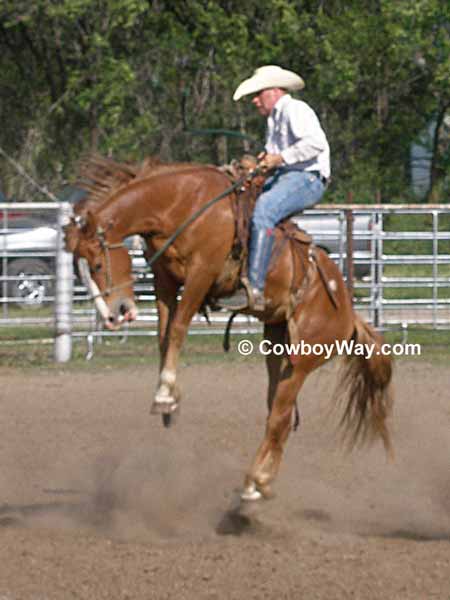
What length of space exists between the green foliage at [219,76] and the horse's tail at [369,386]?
16.6 meters

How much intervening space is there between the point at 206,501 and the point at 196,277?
1.49m

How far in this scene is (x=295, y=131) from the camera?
711cm

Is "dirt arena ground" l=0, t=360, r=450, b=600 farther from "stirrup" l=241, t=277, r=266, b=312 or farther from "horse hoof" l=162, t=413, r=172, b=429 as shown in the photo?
"stirrup" l=241, t=277, r=266, b=312

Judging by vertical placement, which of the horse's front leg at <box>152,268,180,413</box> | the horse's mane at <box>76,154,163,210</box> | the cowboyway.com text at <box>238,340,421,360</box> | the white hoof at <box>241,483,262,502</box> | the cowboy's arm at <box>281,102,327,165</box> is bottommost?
the white hoof at <box>241,483,262,502</box>

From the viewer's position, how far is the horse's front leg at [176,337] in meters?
6.64

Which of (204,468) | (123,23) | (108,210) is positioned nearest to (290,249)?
(108,210)

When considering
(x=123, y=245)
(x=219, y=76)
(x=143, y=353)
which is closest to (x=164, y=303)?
(x=123, y=245)

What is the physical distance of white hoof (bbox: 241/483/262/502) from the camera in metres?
6.98

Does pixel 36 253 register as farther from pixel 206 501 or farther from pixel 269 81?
pixel 269 81

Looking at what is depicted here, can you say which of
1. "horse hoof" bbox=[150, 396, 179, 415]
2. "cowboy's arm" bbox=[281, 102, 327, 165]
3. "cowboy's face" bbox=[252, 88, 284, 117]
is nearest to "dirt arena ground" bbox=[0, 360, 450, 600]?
"horse hoof" bbox=[150, 396, 179, 415]

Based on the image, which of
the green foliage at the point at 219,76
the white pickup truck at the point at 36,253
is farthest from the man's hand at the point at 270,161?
the green foliage at the point at 219,76

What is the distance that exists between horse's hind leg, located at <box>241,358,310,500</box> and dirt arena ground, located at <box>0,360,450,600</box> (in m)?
0.15

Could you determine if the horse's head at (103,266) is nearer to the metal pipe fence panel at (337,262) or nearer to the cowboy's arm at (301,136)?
the cowboy's arm at (301,136)

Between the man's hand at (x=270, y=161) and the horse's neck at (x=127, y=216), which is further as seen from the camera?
the man's hand at (x=270, y=161)
